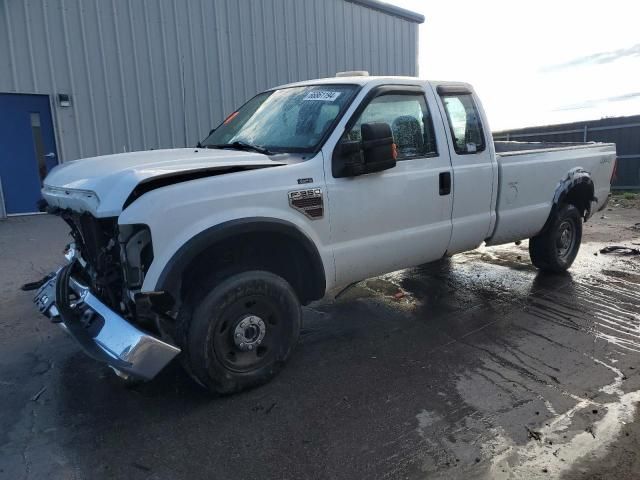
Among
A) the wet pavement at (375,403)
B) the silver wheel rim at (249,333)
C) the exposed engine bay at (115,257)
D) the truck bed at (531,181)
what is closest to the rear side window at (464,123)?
the truck bed at (531,181)

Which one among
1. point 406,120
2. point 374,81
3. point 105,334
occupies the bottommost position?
point 105,334

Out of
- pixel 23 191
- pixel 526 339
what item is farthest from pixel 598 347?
pixel 23 191

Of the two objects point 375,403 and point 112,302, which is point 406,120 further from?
point 112,302

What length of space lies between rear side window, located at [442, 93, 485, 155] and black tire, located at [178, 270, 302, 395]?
7.26ft

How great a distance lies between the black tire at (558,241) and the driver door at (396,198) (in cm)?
194

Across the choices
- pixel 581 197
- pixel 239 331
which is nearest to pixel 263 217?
pixel 239 331

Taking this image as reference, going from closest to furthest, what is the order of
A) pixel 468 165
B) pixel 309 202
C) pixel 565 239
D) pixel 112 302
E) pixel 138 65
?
pixel 112 302 → pixel 309 202 → pixel 468 165 → pixel 565 239 → pixel 138 65

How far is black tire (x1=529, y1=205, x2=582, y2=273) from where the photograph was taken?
5711 mm

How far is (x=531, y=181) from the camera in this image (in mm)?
5184

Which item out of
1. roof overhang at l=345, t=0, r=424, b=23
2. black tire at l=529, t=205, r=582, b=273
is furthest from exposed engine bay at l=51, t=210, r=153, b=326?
roof overhang at l=345, t=0, r=424, b=23

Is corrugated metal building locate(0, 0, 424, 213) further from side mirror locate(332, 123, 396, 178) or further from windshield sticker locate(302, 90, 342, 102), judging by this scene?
side mirror locate(332, 123, 396, 178)

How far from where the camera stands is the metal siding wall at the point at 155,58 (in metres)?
8.61

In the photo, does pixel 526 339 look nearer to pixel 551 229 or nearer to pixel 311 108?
pixel 551 229

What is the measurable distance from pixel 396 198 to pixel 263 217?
4.08ft
